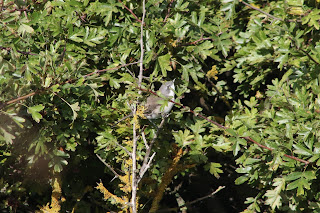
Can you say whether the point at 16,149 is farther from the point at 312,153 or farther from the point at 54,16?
the point at 312,153

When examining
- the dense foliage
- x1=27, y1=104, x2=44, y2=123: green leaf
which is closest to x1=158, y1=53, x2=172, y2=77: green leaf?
the dense foliage

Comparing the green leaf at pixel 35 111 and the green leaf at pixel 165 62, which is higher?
the green leaf at pixel 35 111

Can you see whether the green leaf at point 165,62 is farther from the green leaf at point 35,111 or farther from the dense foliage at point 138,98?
the green leaf at point 35,111

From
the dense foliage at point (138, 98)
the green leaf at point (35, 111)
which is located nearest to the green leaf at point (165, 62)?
the dense foliage at point (138, 98)

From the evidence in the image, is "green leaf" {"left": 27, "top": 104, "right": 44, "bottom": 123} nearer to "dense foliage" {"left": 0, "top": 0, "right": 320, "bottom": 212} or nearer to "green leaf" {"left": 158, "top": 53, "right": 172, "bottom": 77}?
"dense foliage" {"left": 0, "top": 0, "right": 320, "bottom": 212}

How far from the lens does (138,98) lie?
9.31 feet

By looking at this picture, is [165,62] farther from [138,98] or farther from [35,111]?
[35,111]

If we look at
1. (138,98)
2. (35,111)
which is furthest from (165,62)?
(35,111)

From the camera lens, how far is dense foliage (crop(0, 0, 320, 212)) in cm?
283

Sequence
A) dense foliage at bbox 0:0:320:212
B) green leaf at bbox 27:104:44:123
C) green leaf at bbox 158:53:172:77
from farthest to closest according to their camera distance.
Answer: green leaf at bbox 158:53:172:77, dense foliage at bbox 0:0:320:212, green leaf at bbox 27:104:44:123

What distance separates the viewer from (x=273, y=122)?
3.22 m

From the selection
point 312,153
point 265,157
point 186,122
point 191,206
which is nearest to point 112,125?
point 186,122

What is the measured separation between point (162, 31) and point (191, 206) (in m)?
2.15

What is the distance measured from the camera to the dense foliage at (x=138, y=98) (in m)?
2.83
